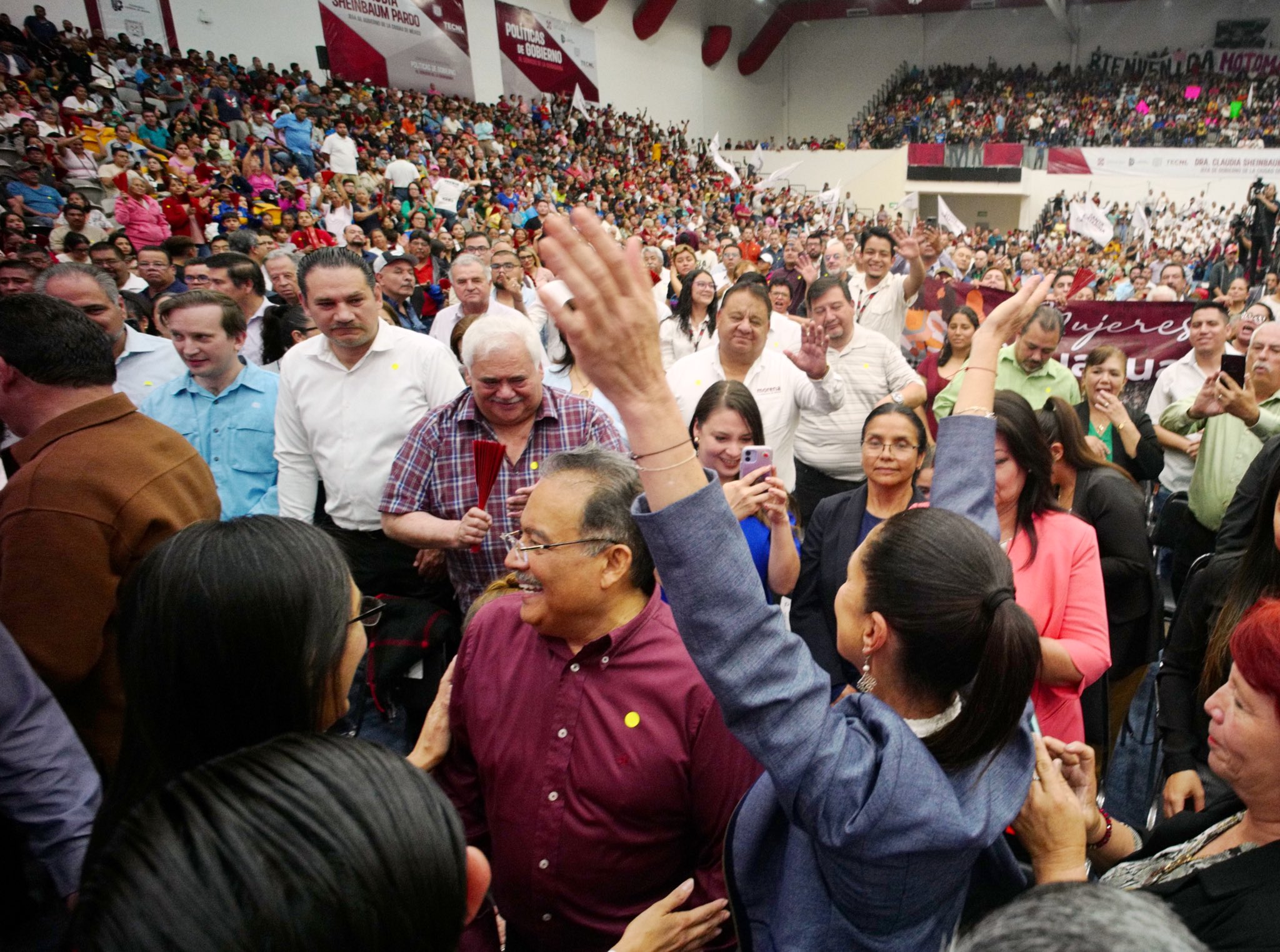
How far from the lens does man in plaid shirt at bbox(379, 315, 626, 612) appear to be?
2389mm

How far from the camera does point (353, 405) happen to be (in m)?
2.85

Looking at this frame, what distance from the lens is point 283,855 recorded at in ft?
2.07

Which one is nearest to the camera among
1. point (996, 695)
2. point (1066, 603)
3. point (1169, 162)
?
point (996, 695)

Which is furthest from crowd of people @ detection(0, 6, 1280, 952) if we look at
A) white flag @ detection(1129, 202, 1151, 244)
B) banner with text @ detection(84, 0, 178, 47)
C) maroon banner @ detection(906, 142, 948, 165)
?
maroon banner @ detection(906, 142, 948, 165)

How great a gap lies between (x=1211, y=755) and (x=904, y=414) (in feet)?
4.64

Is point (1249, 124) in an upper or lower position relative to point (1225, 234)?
upper

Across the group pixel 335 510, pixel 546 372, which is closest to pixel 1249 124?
pixel 546 372

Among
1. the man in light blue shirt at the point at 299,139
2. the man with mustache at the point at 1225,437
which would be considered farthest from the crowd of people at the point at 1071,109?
the man with mustache at the point at 1225,437

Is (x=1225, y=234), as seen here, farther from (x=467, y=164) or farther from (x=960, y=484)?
(x=960, y=484)

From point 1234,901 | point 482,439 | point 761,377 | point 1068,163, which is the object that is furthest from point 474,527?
point 1068,163

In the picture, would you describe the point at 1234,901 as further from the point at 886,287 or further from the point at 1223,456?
the point at 886,287

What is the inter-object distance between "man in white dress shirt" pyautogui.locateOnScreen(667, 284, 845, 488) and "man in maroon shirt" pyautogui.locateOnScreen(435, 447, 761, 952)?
6.09 ft

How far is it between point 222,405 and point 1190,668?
316cm

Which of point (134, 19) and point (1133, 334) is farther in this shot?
point (134, 19)
